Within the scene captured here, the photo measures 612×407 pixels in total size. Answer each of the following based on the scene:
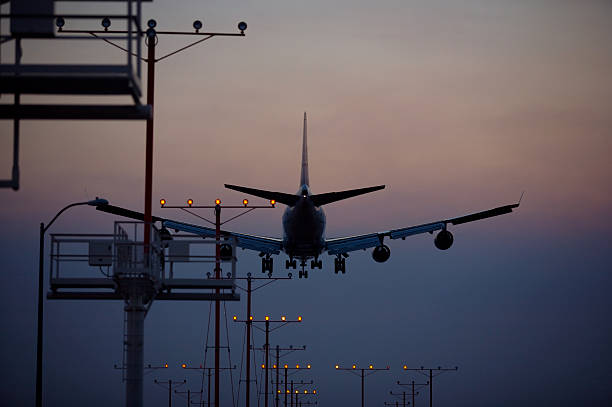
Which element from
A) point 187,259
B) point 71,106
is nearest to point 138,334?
point 187,259

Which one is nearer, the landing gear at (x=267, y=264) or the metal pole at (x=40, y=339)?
the metal pole at (x=40, y=339)

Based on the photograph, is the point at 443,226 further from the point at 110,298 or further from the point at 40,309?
the point at 110,298

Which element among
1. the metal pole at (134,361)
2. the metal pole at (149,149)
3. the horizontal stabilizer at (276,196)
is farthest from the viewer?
the horizontal stabilizer at (276,196)

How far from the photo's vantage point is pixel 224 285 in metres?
37.4

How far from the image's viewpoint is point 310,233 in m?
85.0

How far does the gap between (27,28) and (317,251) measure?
60.8m

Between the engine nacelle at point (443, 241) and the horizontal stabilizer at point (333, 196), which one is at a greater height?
the horizontal stabilizer at point (333, 196)

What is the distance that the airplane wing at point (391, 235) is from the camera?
91.9m

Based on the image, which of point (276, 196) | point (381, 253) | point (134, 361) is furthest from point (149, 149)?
point (381, 253)

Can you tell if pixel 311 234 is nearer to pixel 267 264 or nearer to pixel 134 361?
pixel 267 264

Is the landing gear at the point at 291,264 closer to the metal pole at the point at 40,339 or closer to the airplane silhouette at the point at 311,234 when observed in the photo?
the airplane silhouette at the point at 311,234

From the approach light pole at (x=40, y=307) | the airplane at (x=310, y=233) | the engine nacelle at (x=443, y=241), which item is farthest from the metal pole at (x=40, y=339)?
the engine nacelle at (x=443, y=241)

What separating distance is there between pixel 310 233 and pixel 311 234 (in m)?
0.11

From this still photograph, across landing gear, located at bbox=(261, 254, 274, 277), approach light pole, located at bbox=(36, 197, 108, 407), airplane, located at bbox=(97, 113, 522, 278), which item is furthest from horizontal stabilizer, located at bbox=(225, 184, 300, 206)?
approach light pole, located at bbox=(36, 197, 108, 407)
